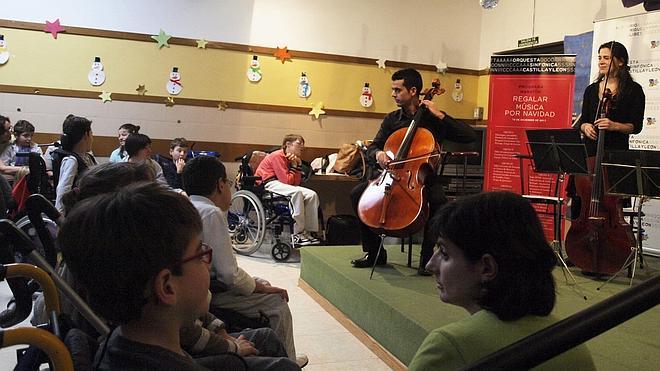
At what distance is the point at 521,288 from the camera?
3.34 ft

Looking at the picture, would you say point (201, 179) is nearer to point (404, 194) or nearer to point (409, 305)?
point (409, 305)

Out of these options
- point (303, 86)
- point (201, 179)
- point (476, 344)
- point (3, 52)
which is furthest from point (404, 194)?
point (3, 52)

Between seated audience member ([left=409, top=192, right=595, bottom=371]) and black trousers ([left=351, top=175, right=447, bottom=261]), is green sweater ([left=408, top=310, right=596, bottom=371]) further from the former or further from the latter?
black trousers ([left=351, top=175, right=447, bottom=261])

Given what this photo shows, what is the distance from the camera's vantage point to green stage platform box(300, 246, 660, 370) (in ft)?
7.97

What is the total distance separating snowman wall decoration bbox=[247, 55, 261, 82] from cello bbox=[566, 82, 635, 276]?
386 centimetres

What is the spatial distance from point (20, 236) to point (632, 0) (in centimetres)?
519

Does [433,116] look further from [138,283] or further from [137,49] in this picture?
[137,49]

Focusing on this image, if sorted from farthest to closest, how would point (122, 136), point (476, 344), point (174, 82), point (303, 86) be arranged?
1. point (303, 86)
2. point (174, 82)
3. point (122, 136)
4. point (476, 344)

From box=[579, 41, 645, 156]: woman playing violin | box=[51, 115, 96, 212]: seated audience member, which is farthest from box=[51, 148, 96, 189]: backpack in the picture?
box=[579, 41, 645, 156]: woman playing violin

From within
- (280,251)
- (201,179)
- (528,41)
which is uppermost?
(528,41)

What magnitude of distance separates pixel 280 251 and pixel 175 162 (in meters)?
1.46

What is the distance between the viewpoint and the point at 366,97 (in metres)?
6.84

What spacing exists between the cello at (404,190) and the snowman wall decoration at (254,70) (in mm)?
3334

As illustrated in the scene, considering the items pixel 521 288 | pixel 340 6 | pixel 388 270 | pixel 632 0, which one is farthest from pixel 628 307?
pixel 340 6
